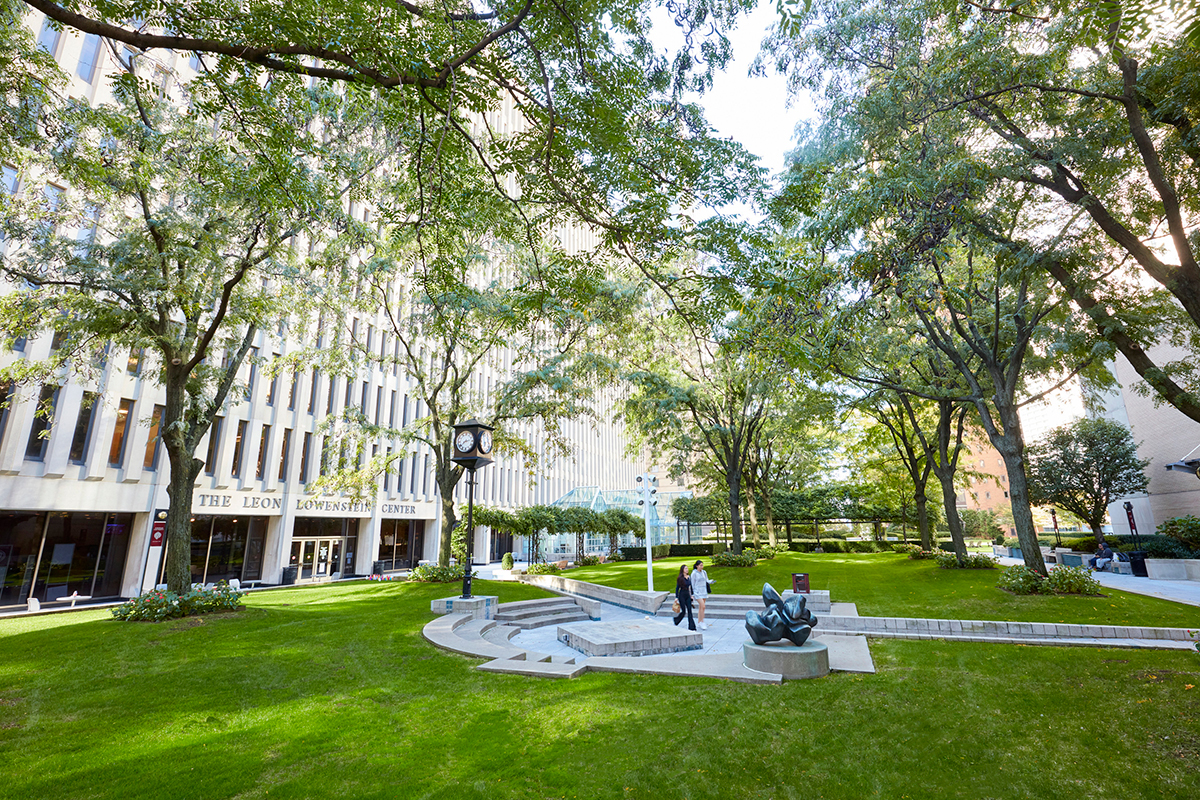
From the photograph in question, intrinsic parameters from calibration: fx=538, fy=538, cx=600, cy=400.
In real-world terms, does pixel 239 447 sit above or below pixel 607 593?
above

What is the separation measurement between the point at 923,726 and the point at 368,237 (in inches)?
590

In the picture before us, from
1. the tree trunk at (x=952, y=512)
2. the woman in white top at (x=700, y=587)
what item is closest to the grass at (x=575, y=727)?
the woman in white top at (x=700, y=587)

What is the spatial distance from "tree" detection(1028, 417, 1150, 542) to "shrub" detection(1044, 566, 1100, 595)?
751 inches

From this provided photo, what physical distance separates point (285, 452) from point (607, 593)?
1903 cm

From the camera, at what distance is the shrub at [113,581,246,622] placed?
39.8 feet

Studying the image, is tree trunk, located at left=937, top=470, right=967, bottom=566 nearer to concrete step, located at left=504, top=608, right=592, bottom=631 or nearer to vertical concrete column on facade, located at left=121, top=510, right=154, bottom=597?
concrete step, located at left=504, top=608, right=592, bottom=631

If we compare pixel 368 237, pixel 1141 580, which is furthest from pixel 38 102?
pixel 1141 580

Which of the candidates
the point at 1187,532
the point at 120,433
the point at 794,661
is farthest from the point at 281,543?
the point at 1187,532

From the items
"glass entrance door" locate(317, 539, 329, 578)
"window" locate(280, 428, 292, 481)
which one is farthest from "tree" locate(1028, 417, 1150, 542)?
"window" locate(280, 428, 292, 481)

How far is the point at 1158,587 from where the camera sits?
17891 millimetres

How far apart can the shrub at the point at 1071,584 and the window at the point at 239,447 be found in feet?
103

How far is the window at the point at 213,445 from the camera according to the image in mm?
24219

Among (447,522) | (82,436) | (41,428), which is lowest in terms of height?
(447,522)

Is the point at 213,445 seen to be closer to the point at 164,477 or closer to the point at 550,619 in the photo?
the point at 164,477
